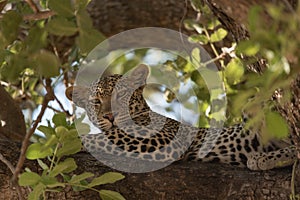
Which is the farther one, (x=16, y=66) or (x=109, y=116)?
(x=109, y=116)

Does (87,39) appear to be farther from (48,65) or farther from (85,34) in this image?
(48,65)

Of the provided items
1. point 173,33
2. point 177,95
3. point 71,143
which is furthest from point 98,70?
point 71,143

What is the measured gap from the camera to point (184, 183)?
337 centimetres

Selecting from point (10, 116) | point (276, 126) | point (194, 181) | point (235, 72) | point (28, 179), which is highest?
point (276, 126)

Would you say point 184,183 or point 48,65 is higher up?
point 48,65

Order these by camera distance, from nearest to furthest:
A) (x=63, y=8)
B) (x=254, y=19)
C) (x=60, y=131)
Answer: (x=254, y=19), (x=63, y=8), (x=60, y=131)

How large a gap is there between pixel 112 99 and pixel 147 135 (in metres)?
0.36

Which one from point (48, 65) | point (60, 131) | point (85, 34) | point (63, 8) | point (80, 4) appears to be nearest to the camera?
point (48, 65)

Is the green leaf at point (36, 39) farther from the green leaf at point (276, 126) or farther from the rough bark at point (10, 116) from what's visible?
the rough bark at point (10, 116)

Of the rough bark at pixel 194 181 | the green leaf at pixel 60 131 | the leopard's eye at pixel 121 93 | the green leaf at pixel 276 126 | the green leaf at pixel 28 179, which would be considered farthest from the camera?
the leopard's eye at pixel 121 93

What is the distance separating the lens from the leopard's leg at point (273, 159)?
343 centimetres

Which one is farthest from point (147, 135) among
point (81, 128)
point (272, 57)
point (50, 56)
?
point (272, 57)

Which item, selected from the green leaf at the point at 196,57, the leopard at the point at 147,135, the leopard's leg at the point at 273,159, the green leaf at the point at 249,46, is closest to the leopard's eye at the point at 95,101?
the leopard at the point at 147,135

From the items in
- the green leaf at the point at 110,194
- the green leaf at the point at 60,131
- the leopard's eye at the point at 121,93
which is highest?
the green leaf at the point at 60,131
